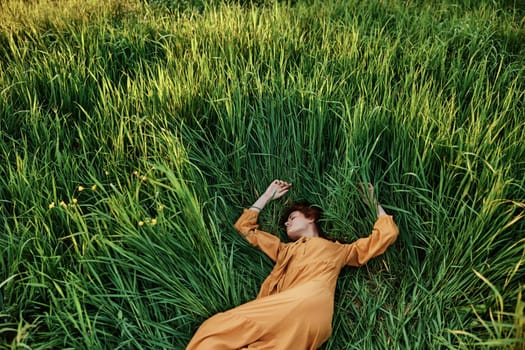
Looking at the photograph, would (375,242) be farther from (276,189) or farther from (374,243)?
(276,189)

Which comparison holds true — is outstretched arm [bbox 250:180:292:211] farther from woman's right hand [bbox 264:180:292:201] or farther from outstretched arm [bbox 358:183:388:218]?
outstretched arm [bbox 358:183:388:218]

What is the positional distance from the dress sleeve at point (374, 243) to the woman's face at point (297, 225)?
0.25 m

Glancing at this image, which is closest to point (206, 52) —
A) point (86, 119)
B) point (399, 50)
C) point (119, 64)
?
point (119, 64)

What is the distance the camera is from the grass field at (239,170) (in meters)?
2.38

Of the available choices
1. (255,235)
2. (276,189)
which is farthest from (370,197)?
(255,235)

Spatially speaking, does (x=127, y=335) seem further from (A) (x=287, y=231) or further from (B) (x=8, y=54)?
(B) (x=8, y=54)

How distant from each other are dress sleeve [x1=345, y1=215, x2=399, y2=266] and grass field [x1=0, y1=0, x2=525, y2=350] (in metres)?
0.11

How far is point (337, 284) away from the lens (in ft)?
8.64

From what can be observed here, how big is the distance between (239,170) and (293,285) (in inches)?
31.3

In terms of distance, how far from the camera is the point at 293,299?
2.33 metres

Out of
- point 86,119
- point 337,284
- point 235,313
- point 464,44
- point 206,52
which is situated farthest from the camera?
point 464,44

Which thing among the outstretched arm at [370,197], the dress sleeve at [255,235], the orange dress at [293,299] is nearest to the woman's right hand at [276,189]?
the dress sleeve at [255,235]

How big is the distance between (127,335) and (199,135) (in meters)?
1.18

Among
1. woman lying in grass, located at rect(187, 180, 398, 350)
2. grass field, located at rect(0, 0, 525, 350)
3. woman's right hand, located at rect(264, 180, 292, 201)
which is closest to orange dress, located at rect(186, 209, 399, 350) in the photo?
woman lying in grass, located at rect(187, 180, 398, 350)
